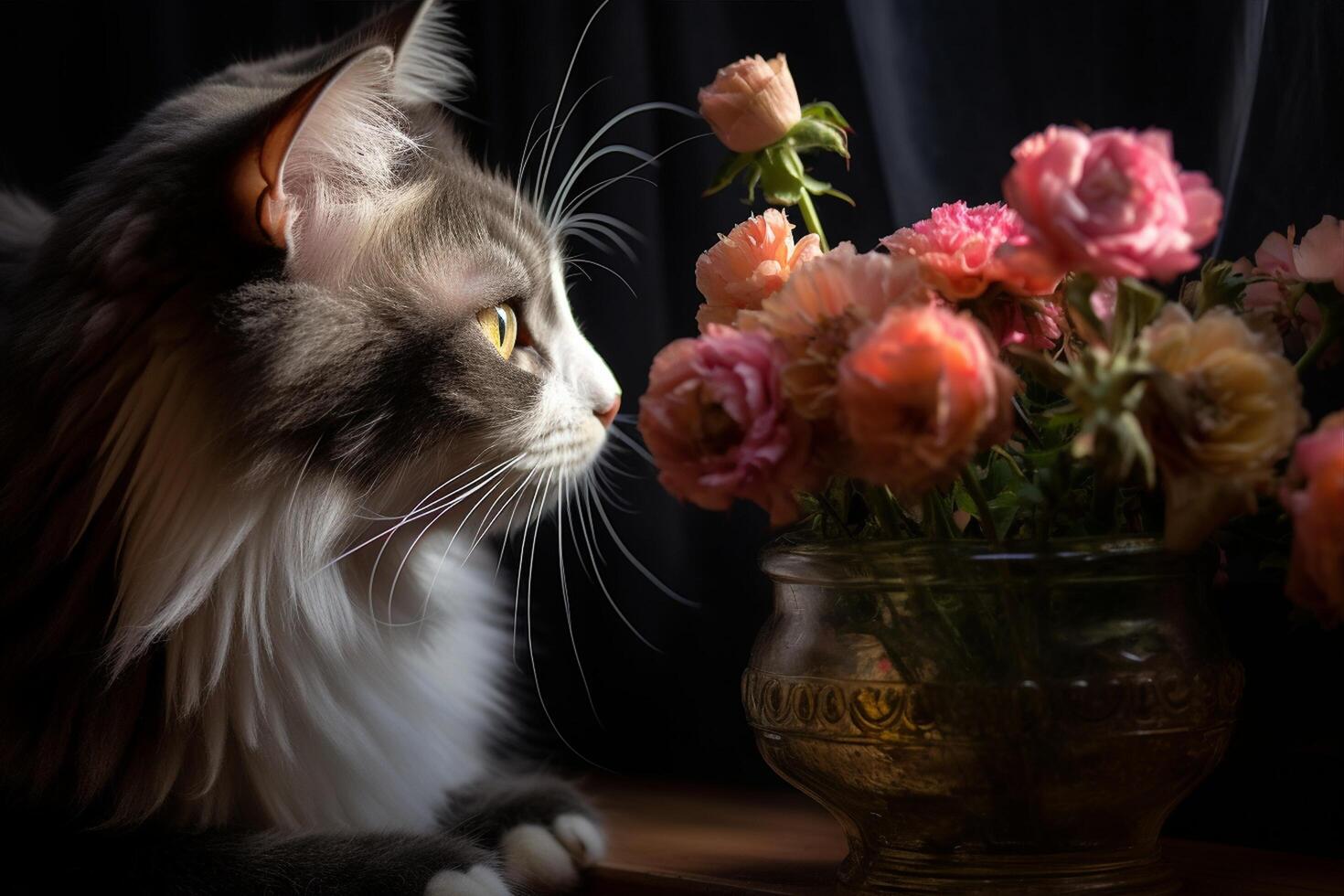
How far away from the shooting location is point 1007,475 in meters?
0.72

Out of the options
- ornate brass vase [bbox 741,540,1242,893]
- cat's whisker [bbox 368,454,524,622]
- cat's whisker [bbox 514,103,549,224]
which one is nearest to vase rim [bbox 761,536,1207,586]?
ornate brass vase [bbox 741,540,1242,893]

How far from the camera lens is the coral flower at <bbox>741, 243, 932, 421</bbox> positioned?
22.6 inches

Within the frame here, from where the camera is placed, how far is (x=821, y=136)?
0.70m

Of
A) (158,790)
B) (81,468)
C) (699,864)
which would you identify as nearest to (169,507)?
(81,468)

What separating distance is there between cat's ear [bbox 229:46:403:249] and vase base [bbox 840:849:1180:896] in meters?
0.59

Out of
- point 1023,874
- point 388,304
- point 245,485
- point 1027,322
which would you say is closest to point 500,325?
point 388,304

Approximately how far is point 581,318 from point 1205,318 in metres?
0.86

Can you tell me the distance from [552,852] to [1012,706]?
0.46m

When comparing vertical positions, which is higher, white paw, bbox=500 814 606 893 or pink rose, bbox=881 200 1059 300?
pink rose, bbox=881 200 1059 300

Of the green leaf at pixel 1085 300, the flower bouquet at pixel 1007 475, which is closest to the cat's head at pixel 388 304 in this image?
the flower bouquet at pixel 1007 475

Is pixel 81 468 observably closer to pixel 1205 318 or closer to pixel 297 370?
pixel 297 370

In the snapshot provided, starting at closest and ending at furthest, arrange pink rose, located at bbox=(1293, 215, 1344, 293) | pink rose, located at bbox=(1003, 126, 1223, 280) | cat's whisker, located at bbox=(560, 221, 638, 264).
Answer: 1. pink rose, located at bbox=(1003, 126, 1223, 280)
2. pink rose, located at bbox=(1293, 215, 1344, 293)
3. cat's whisker, located at bbox=(560, 221, 638, 264)

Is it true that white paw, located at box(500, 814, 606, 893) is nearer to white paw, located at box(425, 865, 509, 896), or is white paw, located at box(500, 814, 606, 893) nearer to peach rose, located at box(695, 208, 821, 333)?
white paw, located at box(425, 865, 509, 896)

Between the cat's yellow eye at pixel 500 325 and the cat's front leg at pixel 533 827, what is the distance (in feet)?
1.28
